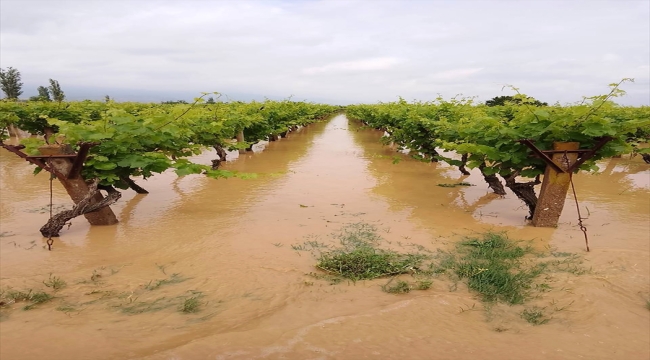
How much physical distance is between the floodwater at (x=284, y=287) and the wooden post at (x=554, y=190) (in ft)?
0.78

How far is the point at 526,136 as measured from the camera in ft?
21.5

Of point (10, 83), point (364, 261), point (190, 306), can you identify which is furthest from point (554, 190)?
point (10, 83)

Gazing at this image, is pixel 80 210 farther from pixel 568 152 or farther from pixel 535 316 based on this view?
pixel 568 152

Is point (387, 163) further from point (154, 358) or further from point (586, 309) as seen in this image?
point (154, 358)

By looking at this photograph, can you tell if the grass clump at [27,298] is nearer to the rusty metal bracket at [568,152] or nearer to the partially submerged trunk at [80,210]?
the partially submerged trunk at [80,210]

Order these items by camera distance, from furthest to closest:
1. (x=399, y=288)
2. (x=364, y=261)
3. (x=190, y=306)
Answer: (x=364, y=261) < (x=399, y=288) < (x=190, y=306)

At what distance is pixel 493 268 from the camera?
4871 millimetres

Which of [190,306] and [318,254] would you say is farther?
[318,254]

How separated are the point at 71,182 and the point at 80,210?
17.6 inches

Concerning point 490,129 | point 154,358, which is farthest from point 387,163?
point 154,358

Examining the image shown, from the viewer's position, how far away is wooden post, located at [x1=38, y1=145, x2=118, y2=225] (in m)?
6.00

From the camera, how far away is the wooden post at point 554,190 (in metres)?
6.28

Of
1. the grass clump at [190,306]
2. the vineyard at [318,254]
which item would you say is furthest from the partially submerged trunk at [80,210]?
the grass clump at [190,306]

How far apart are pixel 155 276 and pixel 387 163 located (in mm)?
10468
